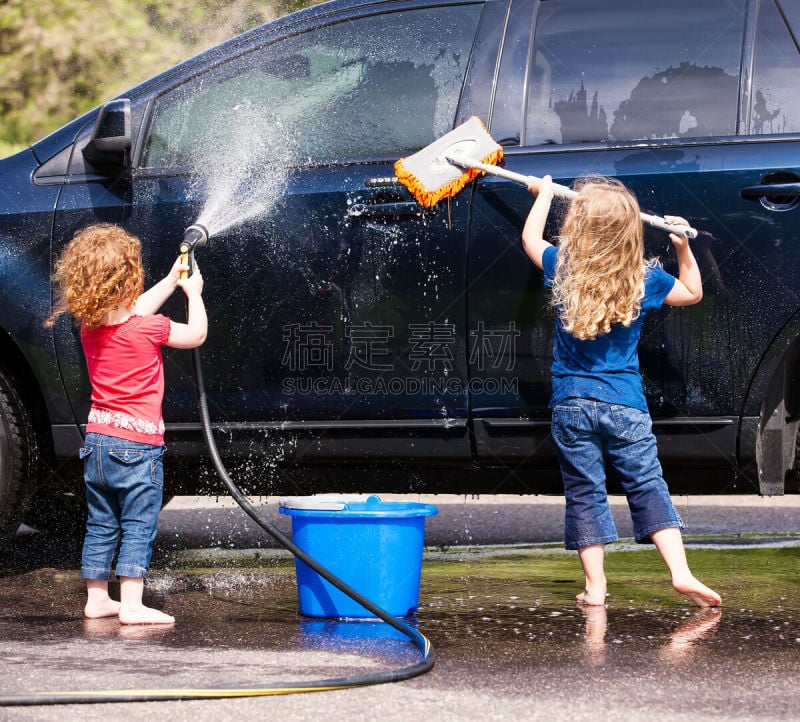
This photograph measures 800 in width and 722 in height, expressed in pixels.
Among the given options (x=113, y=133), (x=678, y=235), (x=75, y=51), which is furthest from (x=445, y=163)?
(x=75, y=51)

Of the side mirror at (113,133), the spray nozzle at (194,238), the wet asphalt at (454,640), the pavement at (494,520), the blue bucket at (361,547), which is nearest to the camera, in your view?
the wet asphalt at (454,640)

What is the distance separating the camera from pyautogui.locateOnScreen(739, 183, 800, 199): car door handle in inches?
149

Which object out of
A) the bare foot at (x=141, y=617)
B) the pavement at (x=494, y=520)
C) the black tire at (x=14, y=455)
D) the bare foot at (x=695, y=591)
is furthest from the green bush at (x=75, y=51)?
the bare foot at (x=695, y=591)

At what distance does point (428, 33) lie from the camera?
4238 mm

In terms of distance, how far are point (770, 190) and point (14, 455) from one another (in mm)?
2527

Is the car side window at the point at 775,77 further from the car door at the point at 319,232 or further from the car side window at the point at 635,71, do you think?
the car door at the point at 319,232

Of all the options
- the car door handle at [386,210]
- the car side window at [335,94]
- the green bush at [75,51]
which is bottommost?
the car door handle at [386,210]

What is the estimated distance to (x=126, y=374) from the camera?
3875 millimetres

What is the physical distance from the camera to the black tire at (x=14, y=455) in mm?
4203

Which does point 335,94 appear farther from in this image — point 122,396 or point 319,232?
point 122,396

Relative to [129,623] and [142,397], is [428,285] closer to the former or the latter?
[142,397]

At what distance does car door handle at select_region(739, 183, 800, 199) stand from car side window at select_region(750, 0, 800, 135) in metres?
0.22

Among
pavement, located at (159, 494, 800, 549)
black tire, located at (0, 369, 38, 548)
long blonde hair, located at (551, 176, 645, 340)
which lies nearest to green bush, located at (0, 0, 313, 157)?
pavement, located at (159, 494, 800, 549)

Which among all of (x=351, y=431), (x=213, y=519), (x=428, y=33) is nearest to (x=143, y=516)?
(x=351, y=431)
